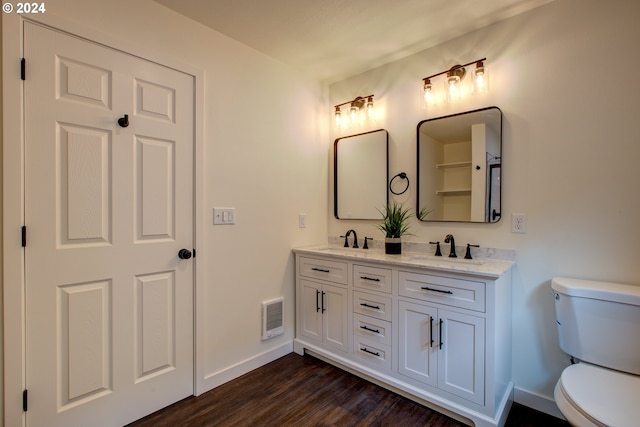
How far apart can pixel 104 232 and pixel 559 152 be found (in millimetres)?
2523

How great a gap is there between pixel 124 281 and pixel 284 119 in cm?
159

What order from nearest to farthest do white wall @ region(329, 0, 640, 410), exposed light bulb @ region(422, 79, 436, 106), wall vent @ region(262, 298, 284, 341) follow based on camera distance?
white wall @ region(329, 0, 640, 410)
exposed light bulb @ region(422, 79, 436, 106)
wall vent @ region(262, 298, 284, 341)

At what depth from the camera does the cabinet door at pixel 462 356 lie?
62.7 inches

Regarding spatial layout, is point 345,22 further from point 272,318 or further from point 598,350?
point 598,350

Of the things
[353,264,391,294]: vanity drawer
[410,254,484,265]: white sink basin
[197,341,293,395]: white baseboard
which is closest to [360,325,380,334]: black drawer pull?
[353,264,391,294]: vanity drawer

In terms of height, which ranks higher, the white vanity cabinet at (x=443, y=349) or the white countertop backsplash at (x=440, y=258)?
the white countertop backsplash at (x=440, y=258)

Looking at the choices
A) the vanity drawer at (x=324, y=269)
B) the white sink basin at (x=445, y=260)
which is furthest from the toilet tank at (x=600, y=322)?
the vanity drawer at (x=324, y=269)

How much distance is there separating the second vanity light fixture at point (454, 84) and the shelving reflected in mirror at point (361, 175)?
0.43m

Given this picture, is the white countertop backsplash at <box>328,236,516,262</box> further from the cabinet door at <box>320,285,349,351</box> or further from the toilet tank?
the cabinet door at <box>320,285,349,351</box>

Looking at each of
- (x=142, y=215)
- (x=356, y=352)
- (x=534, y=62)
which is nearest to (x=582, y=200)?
(x=534, y=62)

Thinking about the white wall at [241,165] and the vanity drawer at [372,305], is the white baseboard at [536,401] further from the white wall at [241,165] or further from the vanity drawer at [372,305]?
the white wall at [241,165]

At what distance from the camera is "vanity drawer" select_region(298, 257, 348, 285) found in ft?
7.18

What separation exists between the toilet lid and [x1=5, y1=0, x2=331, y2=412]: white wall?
180 centimetres

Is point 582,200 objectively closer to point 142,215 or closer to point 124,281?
point 142,215
